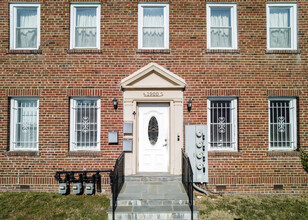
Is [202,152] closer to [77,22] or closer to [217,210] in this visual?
[217,210]

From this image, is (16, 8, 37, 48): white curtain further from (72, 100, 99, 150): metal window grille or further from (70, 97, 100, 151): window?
(72, 100, 99, 150): metal window grille

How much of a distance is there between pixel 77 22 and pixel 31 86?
2425 mm

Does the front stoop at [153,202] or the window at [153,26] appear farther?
the window at [153,26]

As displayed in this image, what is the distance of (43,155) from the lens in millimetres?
6797

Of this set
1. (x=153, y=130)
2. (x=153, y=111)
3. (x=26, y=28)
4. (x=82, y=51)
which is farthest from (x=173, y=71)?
(x=26, y=28)

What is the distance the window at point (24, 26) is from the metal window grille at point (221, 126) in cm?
585

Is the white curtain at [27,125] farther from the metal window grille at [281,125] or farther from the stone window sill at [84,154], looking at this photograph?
the metal window grille at [281,125]

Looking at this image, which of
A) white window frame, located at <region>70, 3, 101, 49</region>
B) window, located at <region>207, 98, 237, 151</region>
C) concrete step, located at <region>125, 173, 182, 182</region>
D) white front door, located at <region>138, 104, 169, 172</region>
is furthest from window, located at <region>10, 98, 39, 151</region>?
window, located at <region>207, 98, 237, 151</region>

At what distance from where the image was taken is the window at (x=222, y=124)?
698 cm

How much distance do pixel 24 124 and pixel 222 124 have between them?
6.09m

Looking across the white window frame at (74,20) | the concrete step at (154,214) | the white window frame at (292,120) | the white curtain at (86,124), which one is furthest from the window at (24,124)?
the white window frame at (292,120)

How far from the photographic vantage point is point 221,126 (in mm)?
7012

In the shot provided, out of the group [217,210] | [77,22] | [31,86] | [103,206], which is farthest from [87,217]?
[77,22]

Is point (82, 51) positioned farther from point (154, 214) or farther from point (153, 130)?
point (154, 214)
